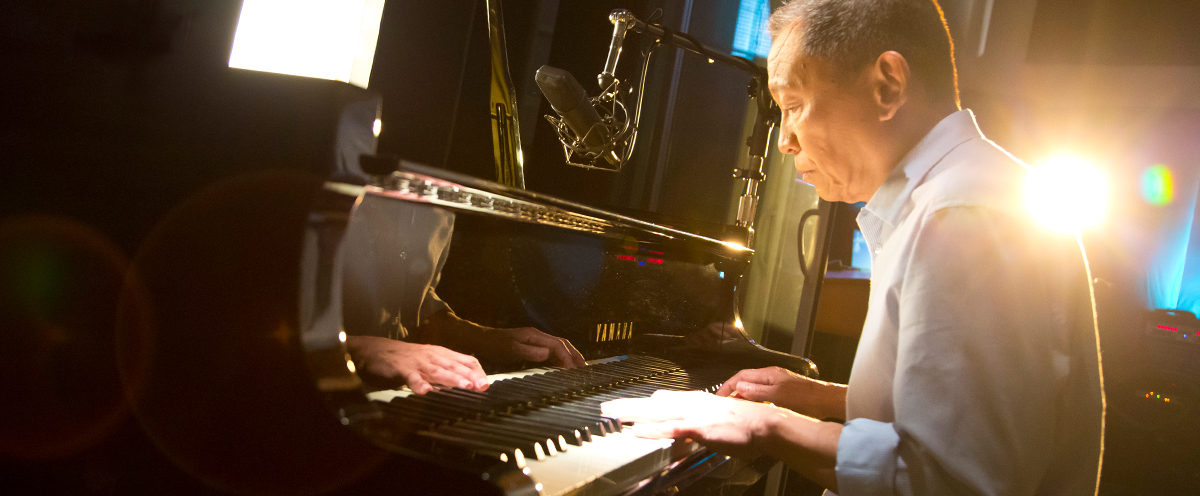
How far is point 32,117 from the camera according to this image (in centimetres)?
84

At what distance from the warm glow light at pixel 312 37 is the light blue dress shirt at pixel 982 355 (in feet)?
5.34

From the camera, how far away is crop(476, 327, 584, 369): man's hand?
120 centimetres

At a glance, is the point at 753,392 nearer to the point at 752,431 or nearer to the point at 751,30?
the point at 752,431

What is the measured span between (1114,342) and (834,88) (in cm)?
293

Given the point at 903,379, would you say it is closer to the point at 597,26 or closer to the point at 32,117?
the point at 32,117

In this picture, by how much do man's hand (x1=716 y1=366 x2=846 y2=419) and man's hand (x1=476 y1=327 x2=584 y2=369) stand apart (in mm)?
378

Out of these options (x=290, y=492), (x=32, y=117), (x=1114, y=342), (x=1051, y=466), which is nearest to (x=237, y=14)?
(x=32, y=117)

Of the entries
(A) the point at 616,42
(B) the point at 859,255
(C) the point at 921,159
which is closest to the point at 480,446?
(C) the point at 921,159

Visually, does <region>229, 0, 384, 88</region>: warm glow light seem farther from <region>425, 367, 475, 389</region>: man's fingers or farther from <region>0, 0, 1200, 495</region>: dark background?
<region>425, 367, 475, 389</region>: man's fingers

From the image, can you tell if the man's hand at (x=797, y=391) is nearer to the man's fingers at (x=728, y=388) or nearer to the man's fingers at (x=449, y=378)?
the man's fingers at (x=728, y=388)

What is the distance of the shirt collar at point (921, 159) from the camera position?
1.22m

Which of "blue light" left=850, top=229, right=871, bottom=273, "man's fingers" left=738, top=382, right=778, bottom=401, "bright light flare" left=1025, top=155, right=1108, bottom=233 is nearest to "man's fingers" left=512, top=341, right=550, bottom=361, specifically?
"man's fingers" left=738, top=382, right=778, bottom=401

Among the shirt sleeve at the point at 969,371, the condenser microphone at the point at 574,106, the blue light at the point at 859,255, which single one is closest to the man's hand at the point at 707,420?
the shirt sleeve at the point at 969,371

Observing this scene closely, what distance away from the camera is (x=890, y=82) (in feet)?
4.20
